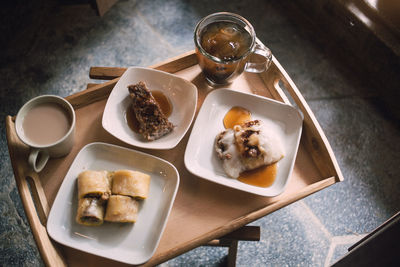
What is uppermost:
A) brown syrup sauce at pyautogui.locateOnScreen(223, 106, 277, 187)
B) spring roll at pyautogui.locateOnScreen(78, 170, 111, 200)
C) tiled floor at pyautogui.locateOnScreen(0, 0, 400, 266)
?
brown syrup sauce at pyautogui.locateOnScreen(223, 106, 277, 187)

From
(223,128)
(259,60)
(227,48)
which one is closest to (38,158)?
(223,128)

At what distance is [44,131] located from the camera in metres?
1.31

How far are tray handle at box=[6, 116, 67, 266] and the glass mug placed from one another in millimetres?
805

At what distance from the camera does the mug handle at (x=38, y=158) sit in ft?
4.13

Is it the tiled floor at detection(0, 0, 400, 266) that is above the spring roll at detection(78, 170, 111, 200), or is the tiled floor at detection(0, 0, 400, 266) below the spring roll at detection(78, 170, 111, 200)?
below

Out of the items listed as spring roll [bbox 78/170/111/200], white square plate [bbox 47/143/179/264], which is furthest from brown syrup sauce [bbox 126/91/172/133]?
spring roll [bbox 78/170/111/200]

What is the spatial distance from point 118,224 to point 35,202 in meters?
0.33

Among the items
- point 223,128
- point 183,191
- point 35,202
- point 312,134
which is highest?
point 312,134

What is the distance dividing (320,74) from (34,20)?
2103 millimetres

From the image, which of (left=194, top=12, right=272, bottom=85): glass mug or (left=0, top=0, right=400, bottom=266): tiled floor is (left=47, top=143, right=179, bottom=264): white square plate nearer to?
(left=194, top=12, right=272, bottom=85): glass mug

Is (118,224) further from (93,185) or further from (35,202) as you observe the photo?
→ (35,202)

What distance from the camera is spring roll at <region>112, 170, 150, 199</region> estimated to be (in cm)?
128

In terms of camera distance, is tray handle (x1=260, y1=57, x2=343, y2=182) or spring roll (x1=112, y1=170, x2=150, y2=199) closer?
spring roll (x1=112, y1=170, x2=150, y2=199)

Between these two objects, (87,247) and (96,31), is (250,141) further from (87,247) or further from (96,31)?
(96,31)
